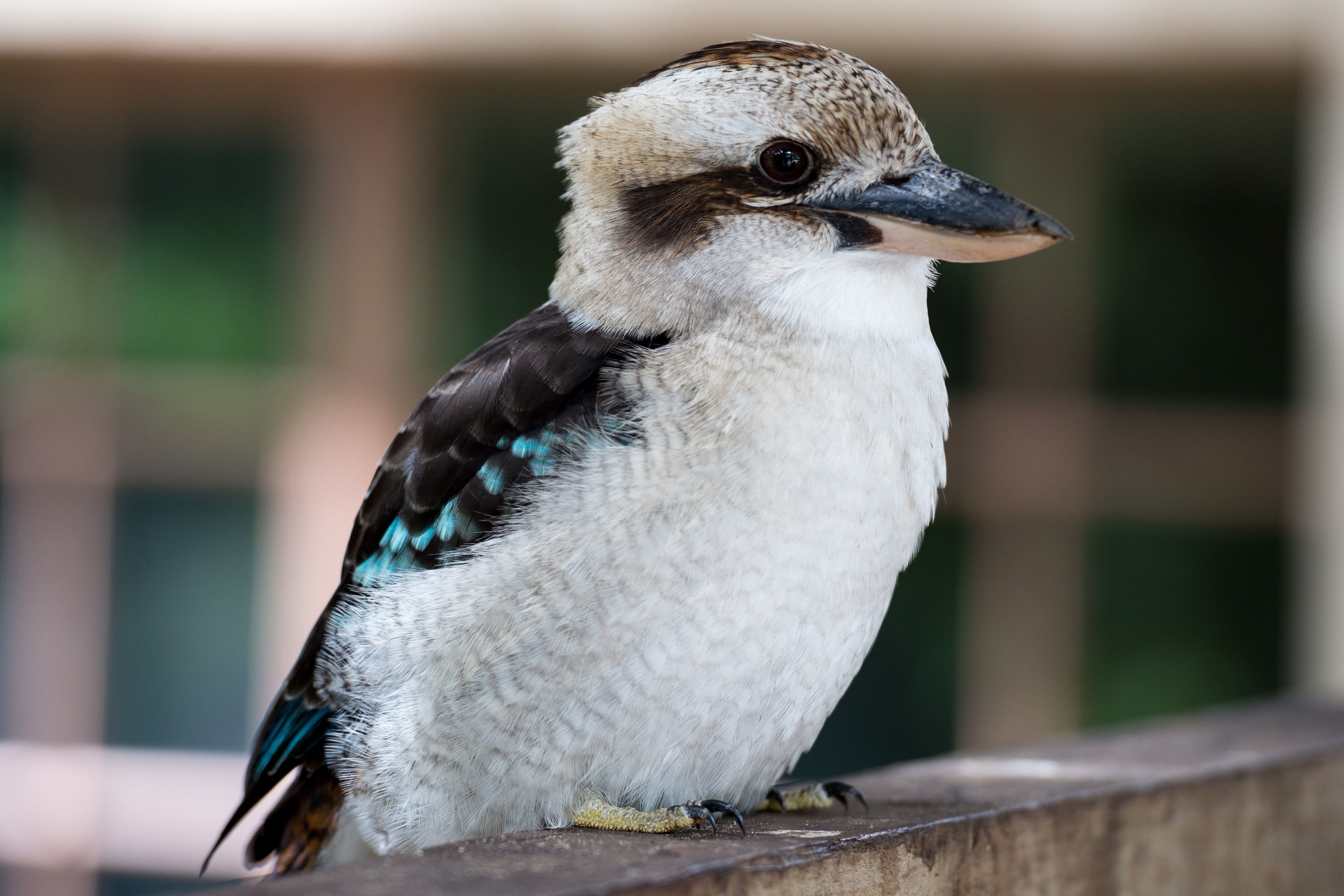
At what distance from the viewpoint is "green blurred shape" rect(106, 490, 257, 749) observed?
459 centimetres

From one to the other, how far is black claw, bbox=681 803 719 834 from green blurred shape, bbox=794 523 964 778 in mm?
3088

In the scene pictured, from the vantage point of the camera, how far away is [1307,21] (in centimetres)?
418

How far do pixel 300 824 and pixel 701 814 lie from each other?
585 mm

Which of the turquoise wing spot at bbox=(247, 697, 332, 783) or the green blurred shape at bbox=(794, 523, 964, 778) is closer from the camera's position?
the turquoise wing spot at bbox=(247, 697, 332, 783)

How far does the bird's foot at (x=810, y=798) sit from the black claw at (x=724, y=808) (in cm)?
17

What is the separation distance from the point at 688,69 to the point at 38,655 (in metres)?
3.75

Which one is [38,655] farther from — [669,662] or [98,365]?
[669,662]

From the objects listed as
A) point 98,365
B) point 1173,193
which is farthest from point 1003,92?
point 98,365

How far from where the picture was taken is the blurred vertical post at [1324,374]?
13.1 feet

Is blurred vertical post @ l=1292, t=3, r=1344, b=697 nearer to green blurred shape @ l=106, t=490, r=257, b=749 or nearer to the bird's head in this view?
the bird's head

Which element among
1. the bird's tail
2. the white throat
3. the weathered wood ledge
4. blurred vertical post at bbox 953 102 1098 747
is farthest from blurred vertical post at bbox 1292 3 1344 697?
the bird's tail

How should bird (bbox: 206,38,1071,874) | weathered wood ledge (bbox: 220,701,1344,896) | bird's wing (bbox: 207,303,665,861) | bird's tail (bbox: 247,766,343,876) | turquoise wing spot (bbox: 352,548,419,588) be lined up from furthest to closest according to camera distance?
1. bird's tail (bbox: 247,766,343,876)
2. turquoise wing spot (bbox: 352,548,419,588)
3. bird's wing (bbox: 207,303,665,861)
4. bird (bbox: 206,38,1071,874)
5. weathered wood ledge (bbox: 220,701,1344,896)

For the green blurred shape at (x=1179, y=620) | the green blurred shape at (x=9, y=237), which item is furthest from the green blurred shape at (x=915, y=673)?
the green blurred shape at (x=9, y=237)

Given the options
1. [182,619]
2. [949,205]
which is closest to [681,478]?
[949,205]
